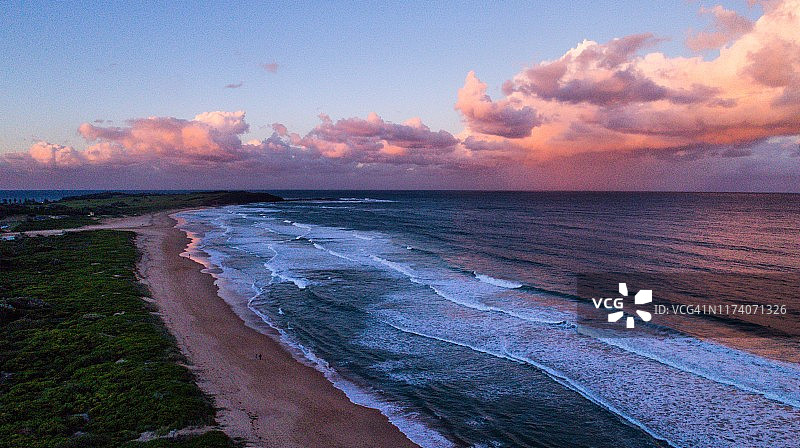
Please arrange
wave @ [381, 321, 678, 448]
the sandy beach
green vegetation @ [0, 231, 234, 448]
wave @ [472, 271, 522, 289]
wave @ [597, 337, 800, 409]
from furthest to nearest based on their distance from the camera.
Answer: wave @ [472, 271, 522, 289]
wave @ [597, 337, 800, 409]
wave @ [381, 321, 678, 448]
the sandy beach
green vegetation @ [0, 231, 234, 448]

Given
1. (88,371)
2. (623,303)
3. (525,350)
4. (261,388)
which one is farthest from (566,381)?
(88,371)

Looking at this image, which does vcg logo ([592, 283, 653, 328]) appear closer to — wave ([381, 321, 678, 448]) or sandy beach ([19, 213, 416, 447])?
wave ([381, 321, 678, 448])

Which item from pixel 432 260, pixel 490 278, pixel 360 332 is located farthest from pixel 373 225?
pixel 360 332

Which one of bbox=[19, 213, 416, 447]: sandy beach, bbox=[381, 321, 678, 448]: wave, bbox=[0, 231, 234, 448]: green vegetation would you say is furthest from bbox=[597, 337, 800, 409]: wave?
bbox=[0, 231, 234, 448]: green vegetation

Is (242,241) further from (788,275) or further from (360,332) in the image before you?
(788,275)

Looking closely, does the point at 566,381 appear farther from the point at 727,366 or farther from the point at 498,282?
the point at 498,282

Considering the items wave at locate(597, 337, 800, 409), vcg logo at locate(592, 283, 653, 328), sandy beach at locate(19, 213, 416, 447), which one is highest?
vcg logo at locate(592, 283, 653, 328)

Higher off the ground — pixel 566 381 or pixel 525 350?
pixel 525 350
